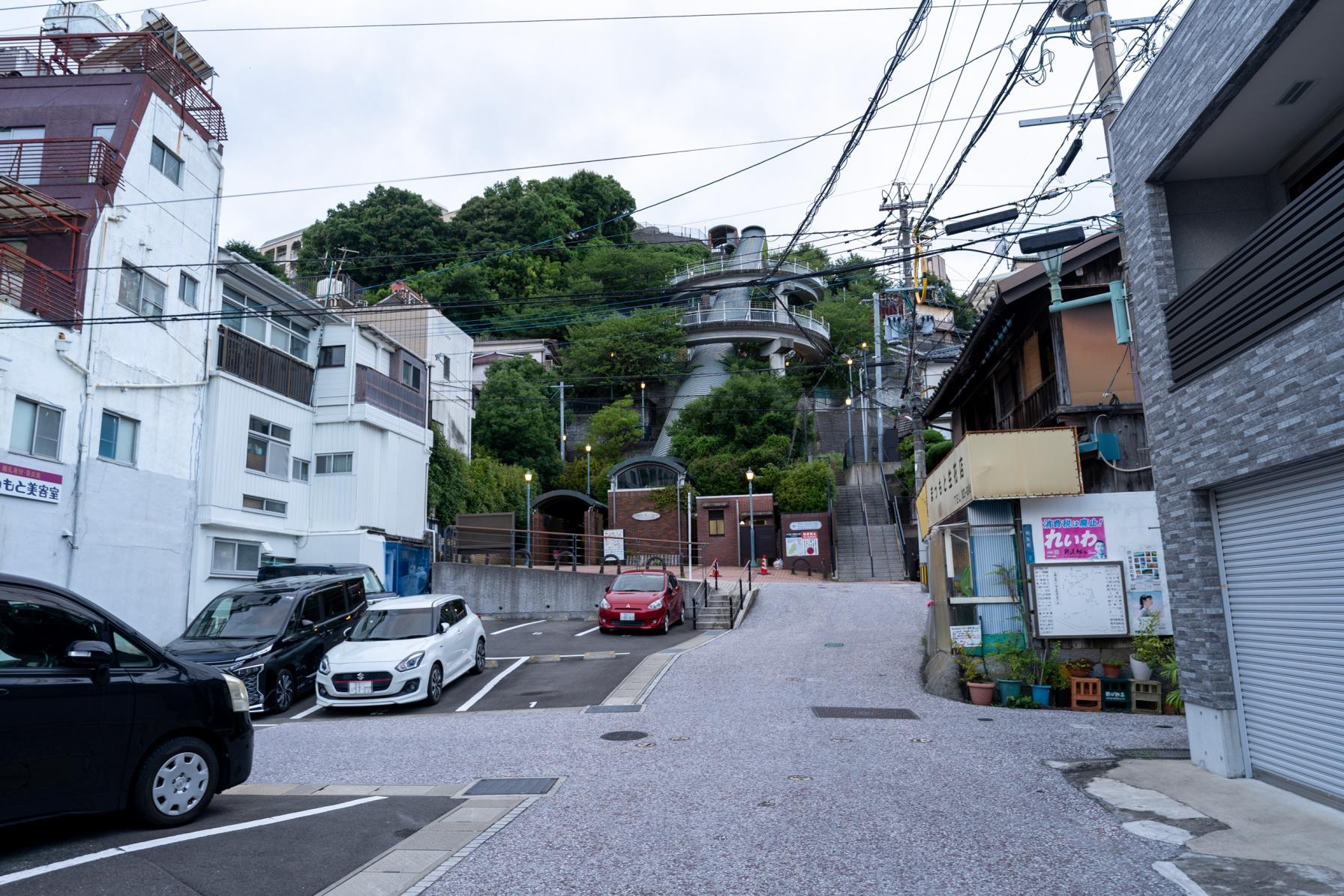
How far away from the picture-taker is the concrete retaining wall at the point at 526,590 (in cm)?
2639

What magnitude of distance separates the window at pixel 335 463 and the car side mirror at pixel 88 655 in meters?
19.5

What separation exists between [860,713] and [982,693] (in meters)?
2.22

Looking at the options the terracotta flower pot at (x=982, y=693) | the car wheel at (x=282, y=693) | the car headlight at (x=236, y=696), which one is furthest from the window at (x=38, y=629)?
A: the terracotta flower pot at (x=982, y=693)

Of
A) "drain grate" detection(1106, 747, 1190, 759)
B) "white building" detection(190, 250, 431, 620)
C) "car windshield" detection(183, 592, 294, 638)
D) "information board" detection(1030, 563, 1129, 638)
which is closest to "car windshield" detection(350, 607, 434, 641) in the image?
"car windshield" detection(183, 592, 294, 638)

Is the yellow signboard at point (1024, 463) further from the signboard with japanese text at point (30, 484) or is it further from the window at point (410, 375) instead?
the window at point (410, 375)

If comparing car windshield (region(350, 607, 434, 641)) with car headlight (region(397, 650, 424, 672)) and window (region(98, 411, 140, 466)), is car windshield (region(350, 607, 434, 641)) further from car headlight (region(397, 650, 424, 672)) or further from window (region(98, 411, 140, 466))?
window (region(98, 411, 140, 466))

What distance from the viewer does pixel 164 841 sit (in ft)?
19.2

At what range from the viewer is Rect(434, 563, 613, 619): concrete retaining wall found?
2639 cm

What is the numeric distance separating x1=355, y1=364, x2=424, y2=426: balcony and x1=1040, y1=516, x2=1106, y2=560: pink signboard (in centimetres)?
1910

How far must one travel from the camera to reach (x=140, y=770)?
607 cm

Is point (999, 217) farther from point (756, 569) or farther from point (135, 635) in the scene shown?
point (756, 569)

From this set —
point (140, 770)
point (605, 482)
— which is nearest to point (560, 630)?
point (140, 770)

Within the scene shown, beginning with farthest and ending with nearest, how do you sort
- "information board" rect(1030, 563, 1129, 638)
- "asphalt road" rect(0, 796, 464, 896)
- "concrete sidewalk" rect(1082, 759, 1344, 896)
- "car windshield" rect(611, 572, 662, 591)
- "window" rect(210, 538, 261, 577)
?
"car windshield" rect(611, 572, 662, 591) → "window" rect(210, 538, 261, 577) → "information board" rect(1030, 563, 1129, 638) → "concrete sidewalk" rect(1082, 759, 1344, 896) → "asphalt road" rect(0, 796, 464, 896)

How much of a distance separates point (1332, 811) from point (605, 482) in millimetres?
39453
